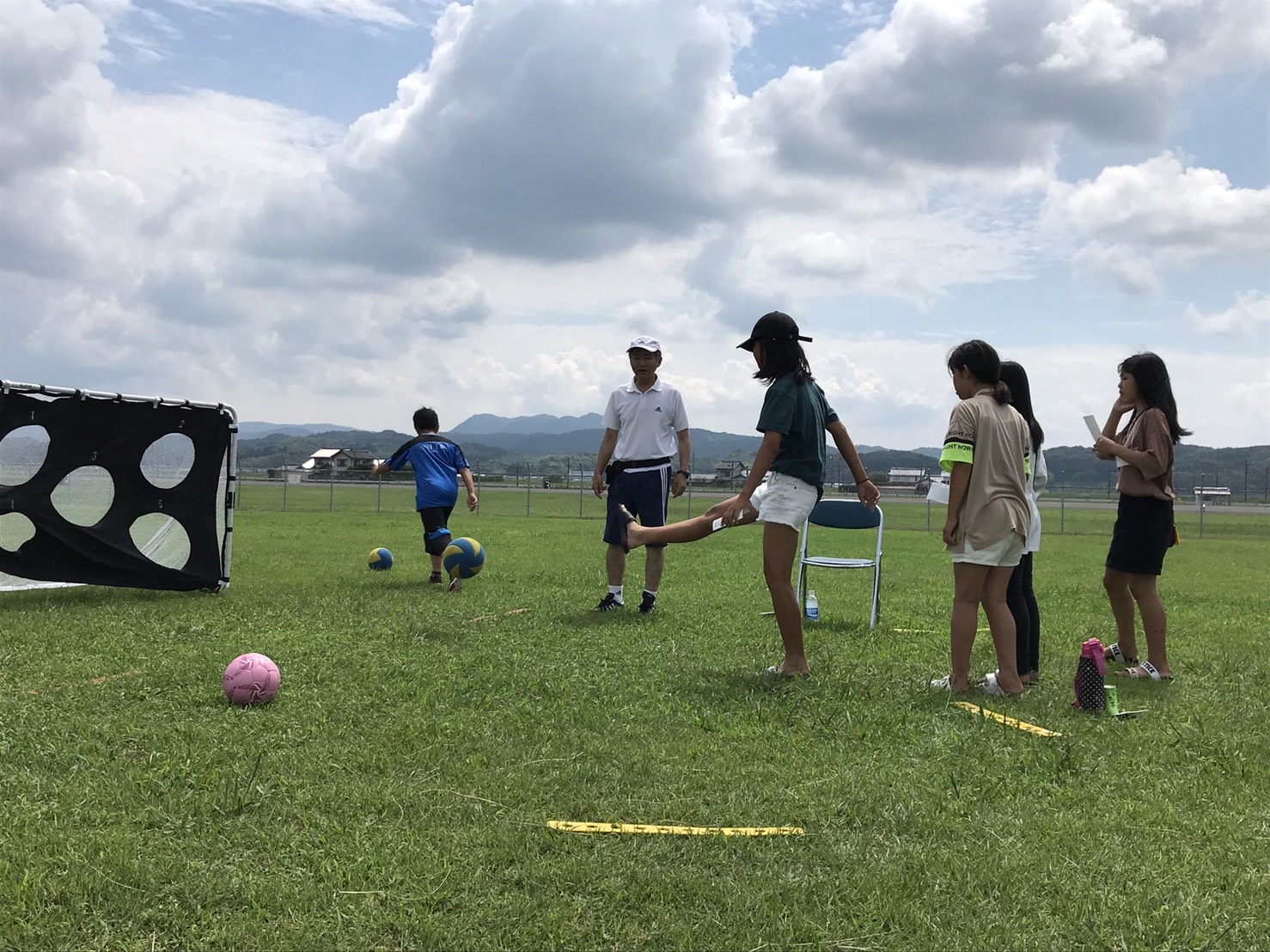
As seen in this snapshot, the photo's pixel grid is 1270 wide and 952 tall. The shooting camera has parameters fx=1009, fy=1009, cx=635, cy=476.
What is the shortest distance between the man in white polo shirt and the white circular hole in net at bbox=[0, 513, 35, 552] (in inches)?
186

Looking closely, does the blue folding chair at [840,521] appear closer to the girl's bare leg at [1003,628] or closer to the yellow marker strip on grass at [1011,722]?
the girl's bare leg at [1003,628]

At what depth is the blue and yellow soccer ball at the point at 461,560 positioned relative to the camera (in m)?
9.78

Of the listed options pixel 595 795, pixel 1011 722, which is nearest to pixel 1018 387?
pixel 1011 722

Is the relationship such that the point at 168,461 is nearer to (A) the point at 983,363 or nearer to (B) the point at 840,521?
(B) the point at 840,521

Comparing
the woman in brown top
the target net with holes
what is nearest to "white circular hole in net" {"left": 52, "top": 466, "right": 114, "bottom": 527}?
the target net with holes

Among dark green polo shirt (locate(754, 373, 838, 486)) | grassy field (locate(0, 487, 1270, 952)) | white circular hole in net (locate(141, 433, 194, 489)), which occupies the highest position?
dark green polo shirt (locate(754, 373, 838, 486))

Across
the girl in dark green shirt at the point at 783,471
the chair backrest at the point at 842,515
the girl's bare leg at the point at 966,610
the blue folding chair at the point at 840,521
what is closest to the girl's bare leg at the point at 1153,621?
the girl's bare leg at the point at 966,610

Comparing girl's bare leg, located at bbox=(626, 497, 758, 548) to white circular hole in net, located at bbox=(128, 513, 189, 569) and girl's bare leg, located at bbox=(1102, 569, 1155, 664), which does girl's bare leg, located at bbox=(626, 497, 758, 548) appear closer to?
girl's bare leg, located at bbox=(1102, 569, 1155, 664)

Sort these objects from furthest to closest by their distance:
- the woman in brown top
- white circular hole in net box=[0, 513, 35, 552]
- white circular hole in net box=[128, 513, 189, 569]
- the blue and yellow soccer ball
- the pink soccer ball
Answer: the blue and yellow soccer ball
white circular hole in net box=[128, 513, 189, 569]
white circular hole in net box=[0, 513, 35, 552]
the woman in brown top
the pink soccer ball

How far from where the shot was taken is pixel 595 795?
3.68 metres

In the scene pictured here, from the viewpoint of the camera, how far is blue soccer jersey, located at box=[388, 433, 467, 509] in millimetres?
10250

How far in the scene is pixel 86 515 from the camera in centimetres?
873

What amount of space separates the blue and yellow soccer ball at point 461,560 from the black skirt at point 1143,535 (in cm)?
578

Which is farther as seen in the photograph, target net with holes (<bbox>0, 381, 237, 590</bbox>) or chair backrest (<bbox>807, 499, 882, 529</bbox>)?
chair backrest (<bbox>807, 499, 882, 529</bbox>)
